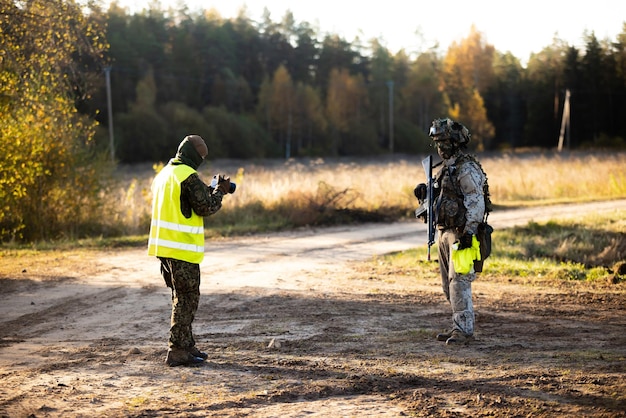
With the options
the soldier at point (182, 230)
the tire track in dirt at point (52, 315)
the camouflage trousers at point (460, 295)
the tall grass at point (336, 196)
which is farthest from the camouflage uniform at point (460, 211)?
the tall grass at point (336, 196)

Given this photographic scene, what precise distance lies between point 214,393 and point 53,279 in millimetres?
7389

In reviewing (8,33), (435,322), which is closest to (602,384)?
(435,322)

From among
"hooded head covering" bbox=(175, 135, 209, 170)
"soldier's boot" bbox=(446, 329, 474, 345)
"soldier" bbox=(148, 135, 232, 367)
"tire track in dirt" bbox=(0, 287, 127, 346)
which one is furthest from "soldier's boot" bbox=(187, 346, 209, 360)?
"soldier's boot" bbox=(446, 329, 474, 345)

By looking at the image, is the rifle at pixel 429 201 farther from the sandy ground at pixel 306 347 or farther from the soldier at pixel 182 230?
the soldier at pixel 182 230

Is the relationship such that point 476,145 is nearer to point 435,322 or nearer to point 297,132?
point 297,132

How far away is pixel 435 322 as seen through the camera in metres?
9.20

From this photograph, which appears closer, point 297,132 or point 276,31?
point 297,132

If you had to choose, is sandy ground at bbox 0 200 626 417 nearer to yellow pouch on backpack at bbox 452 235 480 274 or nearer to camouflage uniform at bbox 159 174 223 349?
camouflage uniform at bbox 159 174 223 349

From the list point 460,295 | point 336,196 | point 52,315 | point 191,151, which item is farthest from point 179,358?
point 336,196

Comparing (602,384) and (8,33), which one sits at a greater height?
(8,33)

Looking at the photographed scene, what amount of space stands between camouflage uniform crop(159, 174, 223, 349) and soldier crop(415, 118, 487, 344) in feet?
7.99

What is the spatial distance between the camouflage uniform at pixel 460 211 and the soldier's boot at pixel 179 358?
9.13ft

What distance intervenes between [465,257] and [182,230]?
2899 mm

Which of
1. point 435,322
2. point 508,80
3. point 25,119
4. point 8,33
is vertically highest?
point 508,80
